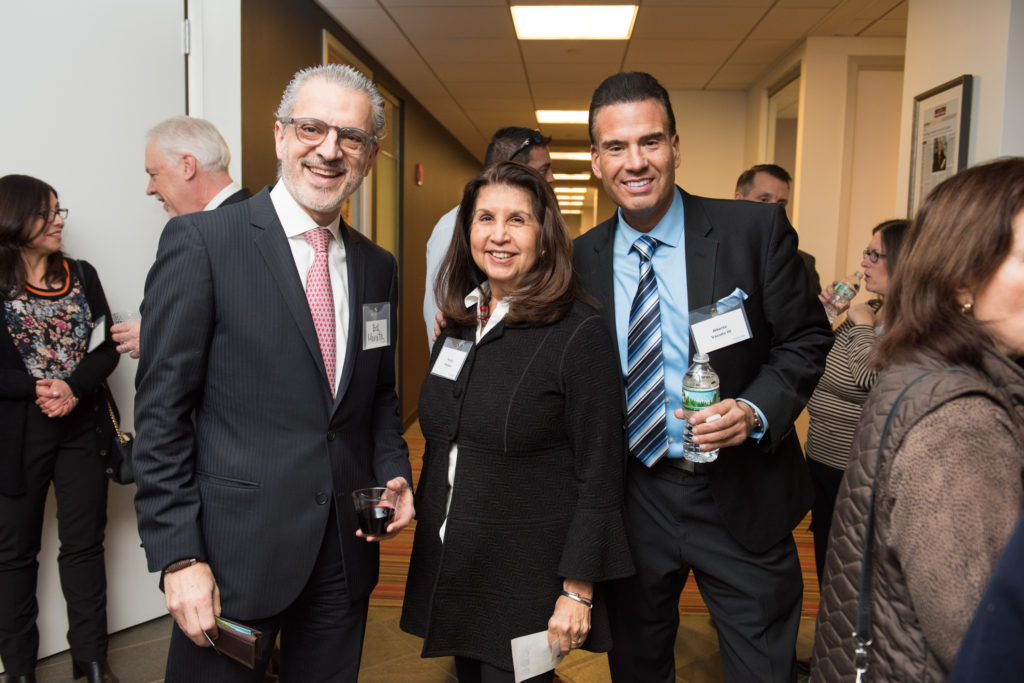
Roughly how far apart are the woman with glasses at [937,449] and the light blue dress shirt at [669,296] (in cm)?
59

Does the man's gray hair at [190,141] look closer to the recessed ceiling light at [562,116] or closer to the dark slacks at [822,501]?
the dark slacks at [822,501]

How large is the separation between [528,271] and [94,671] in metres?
2.19

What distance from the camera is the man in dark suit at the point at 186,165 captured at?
103 inches

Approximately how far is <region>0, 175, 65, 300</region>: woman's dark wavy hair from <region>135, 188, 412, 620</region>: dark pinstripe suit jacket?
1.37 meters

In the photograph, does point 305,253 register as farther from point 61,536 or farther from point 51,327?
point 61,536

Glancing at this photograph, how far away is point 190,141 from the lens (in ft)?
Result: 8.57

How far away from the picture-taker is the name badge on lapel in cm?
164

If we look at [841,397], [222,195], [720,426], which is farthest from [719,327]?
[222,195]

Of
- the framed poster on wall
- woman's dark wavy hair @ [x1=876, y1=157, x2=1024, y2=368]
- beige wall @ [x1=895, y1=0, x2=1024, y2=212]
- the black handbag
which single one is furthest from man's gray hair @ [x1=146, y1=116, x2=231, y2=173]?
beige wall @ [x1=895, y1=0, x2=1024, y2=212]

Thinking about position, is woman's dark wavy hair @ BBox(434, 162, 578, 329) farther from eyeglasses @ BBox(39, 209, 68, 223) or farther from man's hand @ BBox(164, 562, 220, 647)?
eyeglasses @ BBox(39, 209, 68, 223)

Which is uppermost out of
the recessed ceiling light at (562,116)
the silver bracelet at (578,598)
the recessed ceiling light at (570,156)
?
the recessed ceiling light at (570,156)

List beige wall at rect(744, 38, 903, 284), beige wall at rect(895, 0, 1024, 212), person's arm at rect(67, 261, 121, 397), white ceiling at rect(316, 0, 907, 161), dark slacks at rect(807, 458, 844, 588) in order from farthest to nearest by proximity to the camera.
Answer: beige wall at rect(744, 38, 903, 284) < white ceiling at rect(316, 0, 907, 161) < beige wall at rect(895, 0, 1024, 212) < dark slacks at rect(807, 458, 844, 588) < person's arm at rect(67, 261, 121, 397)

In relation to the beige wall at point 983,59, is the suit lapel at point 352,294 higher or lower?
lower

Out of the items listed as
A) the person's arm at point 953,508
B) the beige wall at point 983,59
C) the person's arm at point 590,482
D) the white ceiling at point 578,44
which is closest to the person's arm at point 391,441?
the person's arm at point 590,482
